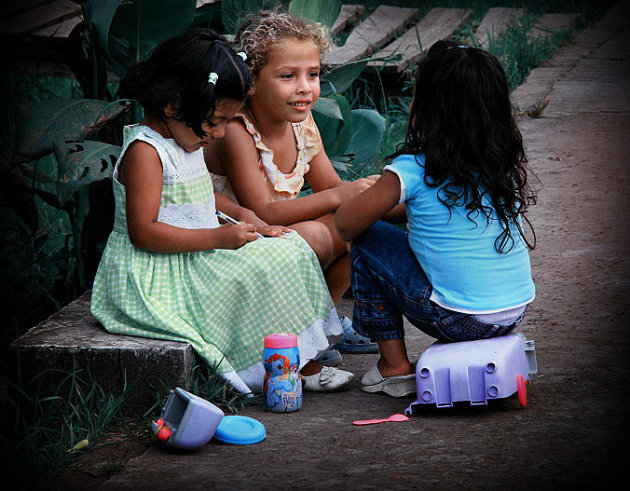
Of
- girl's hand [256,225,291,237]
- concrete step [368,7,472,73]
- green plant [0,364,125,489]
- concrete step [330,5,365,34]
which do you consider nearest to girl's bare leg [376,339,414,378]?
girl's hand [256,225,291,237]

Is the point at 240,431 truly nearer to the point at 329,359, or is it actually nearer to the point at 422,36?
the point at 329,359

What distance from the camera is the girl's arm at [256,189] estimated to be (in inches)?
109

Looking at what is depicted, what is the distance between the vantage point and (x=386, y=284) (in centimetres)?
253

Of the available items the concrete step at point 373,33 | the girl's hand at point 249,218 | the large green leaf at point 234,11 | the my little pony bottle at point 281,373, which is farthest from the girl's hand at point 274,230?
the concrete step at point 373,33

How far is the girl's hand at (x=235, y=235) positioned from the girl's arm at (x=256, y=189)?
28 cm

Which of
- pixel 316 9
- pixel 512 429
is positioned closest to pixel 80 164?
pixel 316 9

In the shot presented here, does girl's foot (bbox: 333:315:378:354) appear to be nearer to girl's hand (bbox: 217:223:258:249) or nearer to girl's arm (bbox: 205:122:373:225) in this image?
girl's arm (bbox: 205:122:373:225)

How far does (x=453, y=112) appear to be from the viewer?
2.39 meters

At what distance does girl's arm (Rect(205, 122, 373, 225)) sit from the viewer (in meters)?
2.77

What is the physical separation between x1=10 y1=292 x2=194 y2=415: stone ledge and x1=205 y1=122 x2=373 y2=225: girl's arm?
617 millimetres

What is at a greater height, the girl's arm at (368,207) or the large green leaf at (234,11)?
the large green leaf at (234,11)

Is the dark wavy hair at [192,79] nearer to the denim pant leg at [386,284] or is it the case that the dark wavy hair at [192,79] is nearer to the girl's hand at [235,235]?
the girl's hand at [235,235]

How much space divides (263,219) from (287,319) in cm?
42

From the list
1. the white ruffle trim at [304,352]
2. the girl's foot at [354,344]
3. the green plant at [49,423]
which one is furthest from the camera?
the girl's foot at [354,344]
